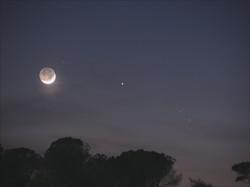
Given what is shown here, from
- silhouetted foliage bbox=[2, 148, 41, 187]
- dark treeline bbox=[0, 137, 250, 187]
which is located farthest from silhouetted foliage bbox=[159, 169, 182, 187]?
silhouetted foliage bbox=[2, 148, 41, 187]

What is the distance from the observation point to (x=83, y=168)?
6569 cm

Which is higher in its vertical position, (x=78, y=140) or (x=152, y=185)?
(x=78, y=140)

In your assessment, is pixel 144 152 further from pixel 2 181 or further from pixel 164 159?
pixel 2 181

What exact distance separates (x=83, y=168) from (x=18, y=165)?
37.0 ft

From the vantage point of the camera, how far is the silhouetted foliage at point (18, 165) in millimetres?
59219

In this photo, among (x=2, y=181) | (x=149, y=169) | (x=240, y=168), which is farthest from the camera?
(x=149, y=169)

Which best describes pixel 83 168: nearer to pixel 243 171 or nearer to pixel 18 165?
pixel 18 165

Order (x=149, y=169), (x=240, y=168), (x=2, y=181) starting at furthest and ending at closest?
1. (x=149, y=169)
2. (x=240, y=168)
3. (x=2, y=181)

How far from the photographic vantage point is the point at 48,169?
64750mm

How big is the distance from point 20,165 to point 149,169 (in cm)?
2307

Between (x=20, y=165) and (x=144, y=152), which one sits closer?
(x=20, y=165)

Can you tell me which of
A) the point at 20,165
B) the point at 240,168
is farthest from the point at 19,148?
the point at 240,168

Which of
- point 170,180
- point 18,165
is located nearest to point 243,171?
point 170,180

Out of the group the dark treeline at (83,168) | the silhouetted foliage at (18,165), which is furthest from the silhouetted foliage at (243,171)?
the silhouetted foliage at (18,165)
